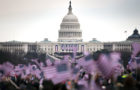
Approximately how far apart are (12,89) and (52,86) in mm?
3358

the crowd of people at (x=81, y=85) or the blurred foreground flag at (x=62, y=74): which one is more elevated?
the blurred foreground flag at (x=62, y=74)

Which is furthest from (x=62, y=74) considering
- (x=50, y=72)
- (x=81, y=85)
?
(x=50, y=72)

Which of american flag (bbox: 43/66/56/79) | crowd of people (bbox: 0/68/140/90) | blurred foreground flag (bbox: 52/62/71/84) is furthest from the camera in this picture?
american flag (bbox: 43/66/56/79)

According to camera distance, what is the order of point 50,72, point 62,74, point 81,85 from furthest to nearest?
1. point 50,72
2. point 81,85
3. point 62,74

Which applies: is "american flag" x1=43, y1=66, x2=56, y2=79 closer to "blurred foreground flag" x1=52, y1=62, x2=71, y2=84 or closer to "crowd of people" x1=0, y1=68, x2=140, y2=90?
"crowd of people" x1=0, y1=68, x2=140, y2=90

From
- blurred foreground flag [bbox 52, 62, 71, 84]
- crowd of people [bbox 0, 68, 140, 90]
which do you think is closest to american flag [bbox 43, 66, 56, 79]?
crowd of people [bbox 0, 68, 140, 90]

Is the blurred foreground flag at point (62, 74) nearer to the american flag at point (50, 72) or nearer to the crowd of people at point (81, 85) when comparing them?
the crowd of people at point (81, 85)

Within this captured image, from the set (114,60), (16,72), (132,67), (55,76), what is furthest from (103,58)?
(16,72)

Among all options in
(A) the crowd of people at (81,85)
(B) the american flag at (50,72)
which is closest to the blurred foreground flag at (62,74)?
(A) the crowd of people at (81,85)

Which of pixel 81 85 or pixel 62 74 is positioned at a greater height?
pixel 62 74

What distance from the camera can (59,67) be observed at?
22266 mm

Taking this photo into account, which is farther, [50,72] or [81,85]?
[50,72]

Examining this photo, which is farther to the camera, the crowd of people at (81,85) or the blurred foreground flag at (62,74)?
the blurred foreground flag at (62,74)

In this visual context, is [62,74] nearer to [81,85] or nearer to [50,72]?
[81,85]
